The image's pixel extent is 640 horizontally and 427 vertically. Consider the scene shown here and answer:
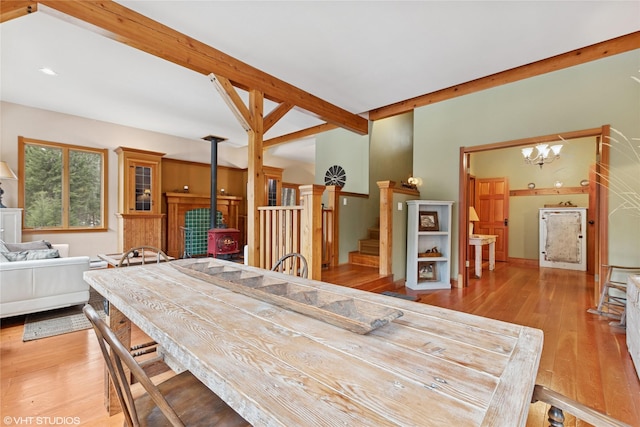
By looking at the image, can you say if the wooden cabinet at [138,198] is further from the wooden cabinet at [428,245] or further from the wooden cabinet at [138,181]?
the wooden cabinet at [428,245]

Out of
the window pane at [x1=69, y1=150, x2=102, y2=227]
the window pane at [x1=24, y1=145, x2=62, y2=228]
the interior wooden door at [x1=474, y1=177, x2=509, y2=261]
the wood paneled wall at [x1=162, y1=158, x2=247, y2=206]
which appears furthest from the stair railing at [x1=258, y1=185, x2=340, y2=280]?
the interior wooden door at [x1=474, y1=177, x2=509, y2=261]

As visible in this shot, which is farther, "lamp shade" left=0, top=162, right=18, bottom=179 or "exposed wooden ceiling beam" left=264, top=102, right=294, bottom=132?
"lamp shade" left=0, top=162, right=18, bottom=179

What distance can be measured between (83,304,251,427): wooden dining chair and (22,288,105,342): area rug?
253cm

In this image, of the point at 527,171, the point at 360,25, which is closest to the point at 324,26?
the point at 360,25

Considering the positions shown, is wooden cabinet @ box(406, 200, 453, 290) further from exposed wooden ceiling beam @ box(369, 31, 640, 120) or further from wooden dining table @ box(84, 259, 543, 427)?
wooden dining table @ box(84, 259, 543, 427)

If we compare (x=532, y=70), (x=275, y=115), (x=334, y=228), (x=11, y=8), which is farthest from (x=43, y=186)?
(x=532, y=70)

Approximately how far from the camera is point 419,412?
1.76 ft

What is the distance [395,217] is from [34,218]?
20.6 ft

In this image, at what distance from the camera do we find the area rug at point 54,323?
2727mm

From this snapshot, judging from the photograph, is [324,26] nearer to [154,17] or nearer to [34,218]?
[154,17]

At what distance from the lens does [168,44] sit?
2.78 meters

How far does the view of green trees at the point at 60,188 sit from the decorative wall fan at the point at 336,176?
184 inches

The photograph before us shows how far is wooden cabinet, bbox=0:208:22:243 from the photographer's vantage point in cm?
455

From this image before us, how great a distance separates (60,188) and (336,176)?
17.5 ft
